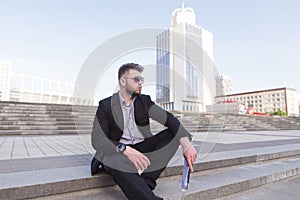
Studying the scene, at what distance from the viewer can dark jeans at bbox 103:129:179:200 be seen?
1.36 metres

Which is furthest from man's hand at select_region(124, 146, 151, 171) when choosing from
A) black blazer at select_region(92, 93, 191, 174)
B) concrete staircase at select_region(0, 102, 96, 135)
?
concrete staircase at select_region(0, 102, 96, 135)

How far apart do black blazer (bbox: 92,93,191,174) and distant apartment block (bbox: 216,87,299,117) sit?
7135cm

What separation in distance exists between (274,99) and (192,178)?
8645 centimetres

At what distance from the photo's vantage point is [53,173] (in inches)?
71.3

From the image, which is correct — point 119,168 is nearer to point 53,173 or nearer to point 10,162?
point 53,173

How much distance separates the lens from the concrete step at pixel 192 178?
4.99ft

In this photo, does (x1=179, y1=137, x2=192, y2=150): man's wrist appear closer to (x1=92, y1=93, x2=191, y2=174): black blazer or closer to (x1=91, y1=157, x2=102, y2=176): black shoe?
(x1=92, y1=93, x2=191, y2=174): black blazer

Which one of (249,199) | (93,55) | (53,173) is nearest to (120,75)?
(93,55)

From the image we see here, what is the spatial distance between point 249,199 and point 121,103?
1555mm

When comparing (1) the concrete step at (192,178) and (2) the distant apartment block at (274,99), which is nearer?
(1) the concrete step at (192,178)

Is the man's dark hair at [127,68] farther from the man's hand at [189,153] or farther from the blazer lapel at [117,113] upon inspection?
the man's hand at [189,153]

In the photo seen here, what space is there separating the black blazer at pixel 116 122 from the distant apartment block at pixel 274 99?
234 feet

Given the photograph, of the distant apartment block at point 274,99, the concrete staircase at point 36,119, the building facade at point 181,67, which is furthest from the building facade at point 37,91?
the distant apartment block at point 274,99

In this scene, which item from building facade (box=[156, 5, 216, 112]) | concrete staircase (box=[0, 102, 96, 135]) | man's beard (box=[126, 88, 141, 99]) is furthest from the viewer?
concrete staircase (box=[0, 102, 96, 135])
